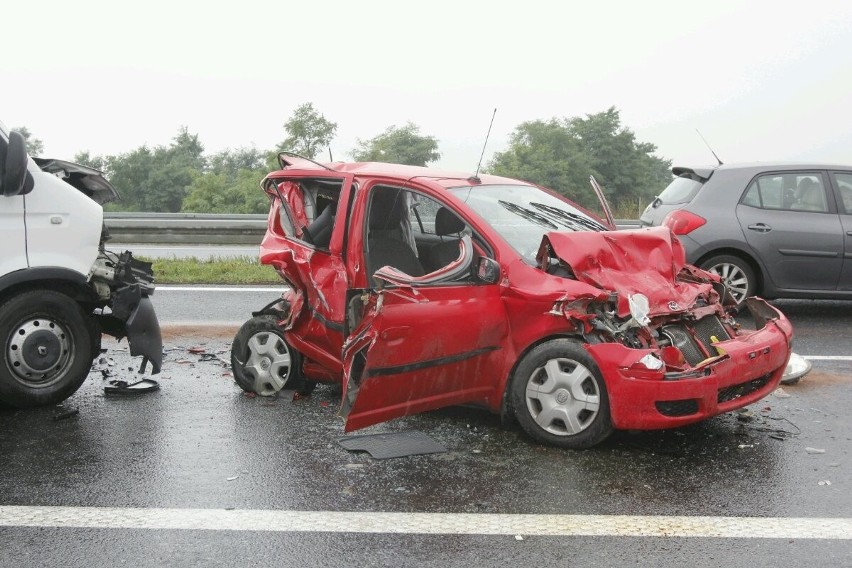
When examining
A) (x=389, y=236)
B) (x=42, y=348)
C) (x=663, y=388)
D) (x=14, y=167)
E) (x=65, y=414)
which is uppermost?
(x=14, y=167)

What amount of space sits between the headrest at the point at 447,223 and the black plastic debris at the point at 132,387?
95.7 inches

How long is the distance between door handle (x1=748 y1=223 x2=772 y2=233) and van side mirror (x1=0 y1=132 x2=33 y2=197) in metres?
7.07

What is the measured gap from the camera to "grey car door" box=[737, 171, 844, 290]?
9.34m

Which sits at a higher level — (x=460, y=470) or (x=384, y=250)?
(x=384, y=250)

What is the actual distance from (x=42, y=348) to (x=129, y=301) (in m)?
0.64

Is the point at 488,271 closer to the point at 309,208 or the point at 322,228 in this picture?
the point at 322,228

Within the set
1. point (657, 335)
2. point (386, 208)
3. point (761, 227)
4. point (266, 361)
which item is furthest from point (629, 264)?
point (761, 227)

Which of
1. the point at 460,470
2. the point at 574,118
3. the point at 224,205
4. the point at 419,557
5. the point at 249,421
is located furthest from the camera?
the point at 224,205

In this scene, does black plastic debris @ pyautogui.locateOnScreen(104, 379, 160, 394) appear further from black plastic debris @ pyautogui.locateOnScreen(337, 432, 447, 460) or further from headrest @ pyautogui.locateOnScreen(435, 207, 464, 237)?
headrest @ pyautogui.locateOnScreen(435, 207, 464, 237)

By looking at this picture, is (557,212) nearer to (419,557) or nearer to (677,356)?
(677,356)

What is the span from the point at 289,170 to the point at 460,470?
9.27 ft

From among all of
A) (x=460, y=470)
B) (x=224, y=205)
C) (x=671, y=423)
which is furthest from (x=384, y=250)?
(x=224, y=205)

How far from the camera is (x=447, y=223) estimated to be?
602cm

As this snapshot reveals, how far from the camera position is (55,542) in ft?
12.7
